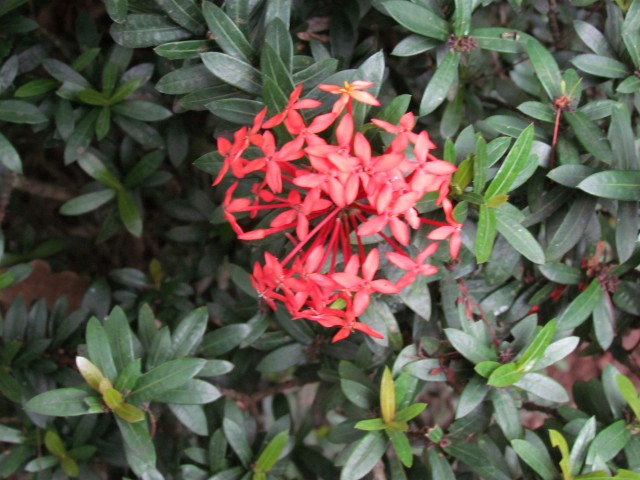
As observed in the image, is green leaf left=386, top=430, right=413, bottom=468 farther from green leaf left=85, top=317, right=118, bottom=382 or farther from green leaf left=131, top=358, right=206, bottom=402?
green leaf left=85, top=317, right=118, bottom=382

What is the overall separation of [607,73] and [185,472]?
55.5 inches

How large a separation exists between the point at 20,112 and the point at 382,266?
991 millimetres

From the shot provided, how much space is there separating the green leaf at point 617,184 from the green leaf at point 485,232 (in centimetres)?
25

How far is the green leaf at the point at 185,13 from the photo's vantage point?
5.04ft

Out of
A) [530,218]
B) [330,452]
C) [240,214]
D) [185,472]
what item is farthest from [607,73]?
[330,452]

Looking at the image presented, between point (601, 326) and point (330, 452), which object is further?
point (330, 452)

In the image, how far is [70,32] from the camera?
245 cm

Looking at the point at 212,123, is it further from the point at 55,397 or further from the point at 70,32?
the point at 70,32

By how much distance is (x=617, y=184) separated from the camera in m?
1.52

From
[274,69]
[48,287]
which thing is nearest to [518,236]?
[274,69]

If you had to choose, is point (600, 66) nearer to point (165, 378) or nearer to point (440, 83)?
point (440, 83)

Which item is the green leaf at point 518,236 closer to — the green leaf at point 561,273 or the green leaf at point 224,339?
the green leaf at point 561,273

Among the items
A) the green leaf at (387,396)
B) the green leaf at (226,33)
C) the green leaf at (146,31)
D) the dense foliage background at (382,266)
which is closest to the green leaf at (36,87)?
the dense foliage background at (382,266)

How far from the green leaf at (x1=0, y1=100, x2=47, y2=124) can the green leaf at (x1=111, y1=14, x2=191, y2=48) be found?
15.6 inches
